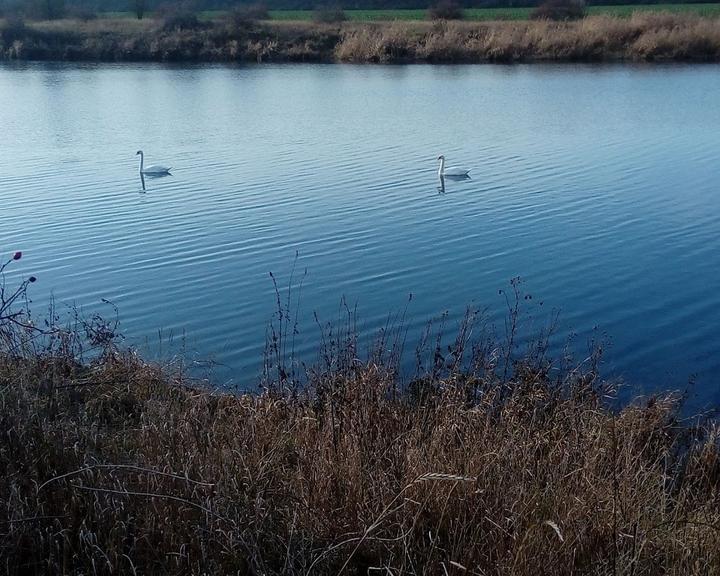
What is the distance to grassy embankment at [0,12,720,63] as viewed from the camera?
33531 mm

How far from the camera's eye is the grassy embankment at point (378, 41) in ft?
110

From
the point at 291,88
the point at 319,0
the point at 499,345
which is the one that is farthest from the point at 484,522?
the point at 319,0

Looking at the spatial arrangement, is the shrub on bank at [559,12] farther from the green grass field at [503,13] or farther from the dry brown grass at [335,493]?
the dry brown grass at [335,493]

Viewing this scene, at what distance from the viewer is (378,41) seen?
1398 inches

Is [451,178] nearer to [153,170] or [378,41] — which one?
[153,170]

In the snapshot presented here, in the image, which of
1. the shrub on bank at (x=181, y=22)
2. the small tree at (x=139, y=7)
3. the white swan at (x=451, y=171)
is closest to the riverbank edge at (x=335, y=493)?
the white swan at (x=451, y=171)

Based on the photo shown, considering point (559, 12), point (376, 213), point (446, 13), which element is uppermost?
point (446, 13)

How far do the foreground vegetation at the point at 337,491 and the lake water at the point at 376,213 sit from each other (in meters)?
2.19

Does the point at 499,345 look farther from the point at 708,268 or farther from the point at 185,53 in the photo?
the point at 185,53

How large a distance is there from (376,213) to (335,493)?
28.8 ft

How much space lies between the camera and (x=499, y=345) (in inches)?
275

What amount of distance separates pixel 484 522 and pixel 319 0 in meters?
57.8

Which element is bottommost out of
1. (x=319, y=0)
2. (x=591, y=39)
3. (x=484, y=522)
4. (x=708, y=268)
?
(x=708, y=268)

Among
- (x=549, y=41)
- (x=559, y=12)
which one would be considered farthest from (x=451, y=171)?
(x=559, y=12)
